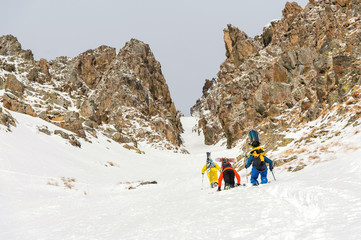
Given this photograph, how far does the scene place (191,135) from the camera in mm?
102625

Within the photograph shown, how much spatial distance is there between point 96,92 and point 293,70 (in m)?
50.4

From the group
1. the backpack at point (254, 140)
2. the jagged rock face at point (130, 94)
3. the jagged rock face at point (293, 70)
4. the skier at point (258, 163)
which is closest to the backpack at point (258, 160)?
the skier at point (258, 163)

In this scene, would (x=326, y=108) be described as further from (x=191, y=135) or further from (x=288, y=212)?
(x=191, y=135)

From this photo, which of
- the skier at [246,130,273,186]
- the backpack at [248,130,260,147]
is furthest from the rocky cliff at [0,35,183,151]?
the skier at [246,130,273,186]

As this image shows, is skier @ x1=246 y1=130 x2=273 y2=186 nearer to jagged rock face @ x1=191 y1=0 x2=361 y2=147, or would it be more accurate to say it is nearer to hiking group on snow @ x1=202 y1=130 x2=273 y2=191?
hiking group on snow @ x1=202 y1=130 x2=273 y2=191

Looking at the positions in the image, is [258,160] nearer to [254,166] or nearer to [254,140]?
[254,166]

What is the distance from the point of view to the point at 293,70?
3872cm

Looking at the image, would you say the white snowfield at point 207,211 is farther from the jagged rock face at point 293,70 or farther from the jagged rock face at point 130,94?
the jagged rock face at point 130,94

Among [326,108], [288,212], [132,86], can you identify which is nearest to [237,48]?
[132,86]

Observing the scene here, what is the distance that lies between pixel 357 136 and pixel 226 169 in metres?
5.11

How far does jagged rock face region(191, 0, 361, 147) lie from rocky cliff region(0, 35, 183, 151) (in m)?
18.9

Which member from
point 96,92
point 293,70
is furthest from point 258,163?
point 96,92

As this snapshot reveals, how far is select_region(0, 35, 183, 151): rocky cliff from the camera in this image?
34.8 metres

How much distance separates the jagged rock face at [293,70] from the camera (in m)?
18.7
